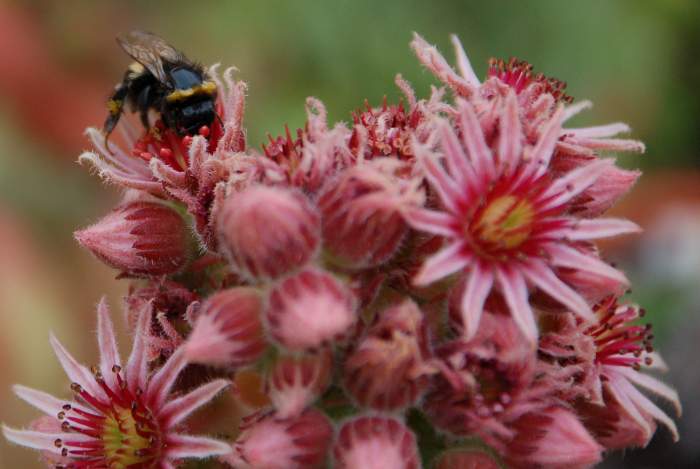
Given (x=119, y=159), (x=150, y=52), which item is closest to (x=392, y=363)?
(x=119, y=159)

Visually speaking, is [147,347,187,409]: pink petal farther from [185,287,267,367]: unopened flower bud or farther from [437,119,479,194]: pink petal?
[437,119,479,194]: pink petal

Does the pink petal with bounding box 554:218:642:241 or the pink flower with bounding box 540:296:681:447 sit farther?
the pink flower with bounding box 540:296:681:447

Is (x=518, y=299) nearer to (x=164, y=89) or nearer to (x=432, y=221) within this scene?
(x=432, y=221)

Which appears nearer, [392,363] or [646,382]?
[392,363]

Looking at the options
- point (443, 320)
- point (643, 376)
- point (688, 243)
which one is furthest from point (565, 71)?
point (443, 320)

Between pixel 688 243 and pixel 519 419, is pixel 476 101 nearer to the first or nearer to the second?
pixel 519 419

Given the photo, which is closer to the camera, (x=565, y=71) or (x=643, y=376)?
(x=643, y=376)

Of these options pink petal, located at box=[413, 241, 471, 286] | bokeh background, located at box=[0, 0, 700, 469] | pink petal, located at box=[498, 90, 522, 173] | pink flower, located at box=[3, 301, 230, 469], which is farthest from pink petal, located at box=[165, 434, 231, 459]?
bokeh background, located at box=[0, 0, 700, 469]
